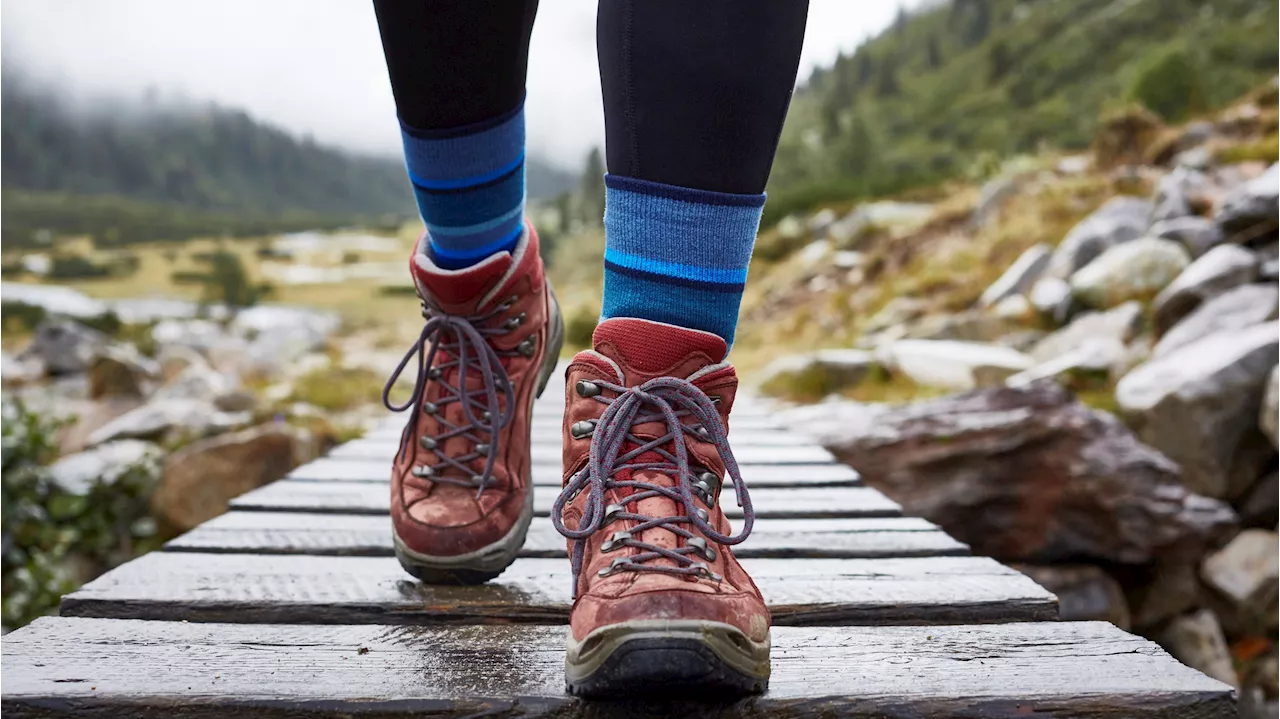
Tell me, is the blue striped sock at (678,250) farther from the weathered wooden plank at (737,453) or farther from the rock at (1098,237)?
the rock at (1098,237)

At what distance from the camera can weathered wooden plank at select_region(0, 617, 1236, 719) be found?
829mm

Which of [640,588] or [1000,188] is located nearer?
[640,588]

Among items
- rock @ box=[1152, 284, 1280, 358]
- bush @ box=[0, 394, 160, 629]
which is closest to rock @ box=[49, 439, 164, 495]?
bush @ box=[0, 394, 160, 629]

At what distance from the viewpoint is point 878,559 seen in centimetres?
137

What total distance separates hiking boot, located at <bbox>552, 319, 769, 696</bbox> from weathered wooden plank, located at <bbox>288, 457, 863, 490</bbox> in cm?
99

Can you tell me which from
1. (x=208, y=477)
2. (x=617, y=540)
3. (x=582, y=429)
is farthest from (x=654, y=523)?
(x=208, y=477)

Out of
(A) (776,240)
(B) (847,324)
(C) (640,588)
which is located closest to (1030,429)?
(C) (640,588)

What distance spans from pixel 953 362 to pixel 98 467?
443cm

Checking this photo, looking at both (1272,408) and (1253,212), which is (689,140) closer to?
(1272,408)

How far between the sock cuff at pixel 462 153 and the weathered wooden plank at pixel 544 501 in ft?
2.11

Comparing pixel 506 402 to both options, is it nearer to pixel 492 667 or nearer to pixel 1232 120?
pixel 492 667

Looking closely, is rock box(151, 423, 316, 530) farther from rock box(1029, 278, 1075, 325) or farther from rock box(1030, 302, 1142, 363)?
rock box(1029, 278, 1075, 325)

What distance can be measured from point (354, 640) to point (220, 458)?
3.08 metres

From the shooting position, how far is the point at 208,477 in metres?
3.66
